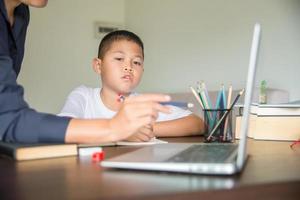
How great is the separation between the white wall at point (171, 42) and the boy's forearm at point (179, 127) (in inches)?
17.8

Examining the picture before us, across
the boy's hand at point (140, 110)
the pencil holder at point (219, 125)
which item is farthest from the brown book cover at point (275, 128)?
the boy's hand at point (140, 110)

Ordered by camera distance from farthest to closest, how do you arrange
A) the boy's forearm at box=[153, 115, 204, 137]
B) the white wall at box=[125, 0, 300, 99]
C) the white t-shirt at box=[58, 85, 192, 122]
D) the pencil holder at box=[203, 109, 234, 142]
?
1. the white wall at box=[125, 0, 300, 99]
2. the white t-shirt at box=[58, 85, 192, 122]
3. the boy's forearm at box=[153, 115, 204, 137]
4. the pencil holder at box=[203, 109, 234, 142]

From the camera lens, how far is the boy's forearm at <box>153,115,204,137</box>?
4.18 feet

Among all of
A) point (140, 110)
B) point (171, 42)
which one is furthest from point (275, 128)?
point (171, 42)

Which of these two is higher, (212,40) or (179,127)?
(212,40)

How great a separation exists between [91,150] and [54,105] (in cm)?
223

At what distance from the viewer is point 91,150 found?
85cm

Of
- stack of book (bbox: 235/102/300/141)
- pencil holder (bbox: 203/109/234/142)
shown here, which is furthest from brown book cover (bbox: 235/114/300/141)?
pencil holder (bbox: 203/109/234/142)

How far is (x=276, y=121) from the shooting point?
1123 millimetres

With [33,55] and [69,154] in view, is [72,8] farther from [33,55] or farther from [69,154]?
[69,154]

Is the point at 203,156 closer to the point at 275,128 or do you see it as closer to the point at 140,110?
the point at 140,110

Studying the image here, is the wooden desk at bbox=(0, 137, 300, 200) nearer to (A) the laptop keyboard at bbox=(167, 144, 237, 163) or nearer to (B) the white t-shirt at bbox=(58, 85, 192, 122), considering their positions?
(A) the laptop keyboard at bbox=(167, 144, 237, 163)

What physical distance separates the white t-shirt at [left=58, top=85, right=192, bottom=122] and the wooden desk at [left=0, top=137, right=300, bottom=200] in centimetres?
75

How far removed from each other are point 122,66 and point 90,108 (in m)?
0.20
